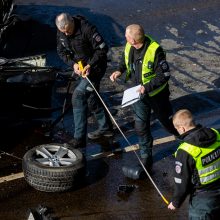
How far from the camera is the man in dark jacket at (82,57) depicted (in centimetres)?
861

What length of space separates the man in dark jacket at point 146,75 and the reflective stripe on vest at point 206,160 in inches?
80.5

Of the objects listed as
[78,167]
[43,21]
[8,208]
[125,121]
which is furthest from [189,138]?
[43,21]

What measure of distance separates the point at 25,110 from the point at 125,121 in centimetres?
175

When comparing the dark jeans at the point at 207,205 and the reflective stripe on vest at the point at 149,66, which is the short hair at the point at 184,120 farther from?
the reflective stripe on vest at the point at 149,66

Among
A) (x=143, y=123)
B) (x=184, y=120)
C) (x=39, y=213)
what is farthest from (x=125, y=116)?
(x=184, y=120)

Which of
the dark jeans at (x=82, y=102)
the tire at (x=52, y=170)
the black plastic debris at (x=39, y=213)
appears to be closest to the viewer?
the black plastic debris at (x=39, y=213)

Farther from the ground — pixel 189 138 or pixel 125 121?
pixel 189 138

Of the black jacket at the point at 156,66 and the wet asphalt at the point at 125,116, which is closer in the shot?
the wet asphalt at the point at 125,116

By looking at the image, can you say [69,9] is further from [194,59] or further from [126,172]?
[126,172]

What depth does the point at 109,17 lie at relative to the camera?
49.5 ft

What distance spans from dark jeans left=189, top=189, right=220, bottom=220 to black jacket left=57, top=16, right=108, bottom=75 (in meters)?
3.38

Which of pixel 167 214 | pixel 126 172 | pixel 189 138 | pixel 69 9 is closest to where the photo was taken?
pixel 189 138

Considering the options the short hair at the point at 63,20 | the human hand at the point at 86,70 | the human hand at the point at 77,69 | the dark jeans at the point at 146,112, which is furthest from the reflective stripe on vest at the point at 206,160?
the short hair at the point at 63,20

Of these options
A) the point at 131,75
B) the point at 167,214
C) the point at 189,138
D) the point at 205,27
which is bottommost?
the point at 205,27
